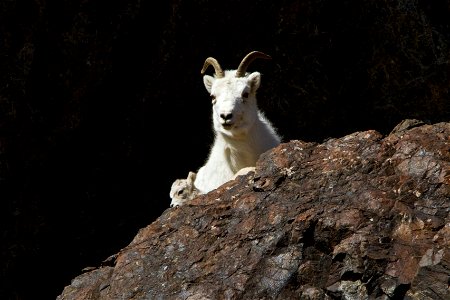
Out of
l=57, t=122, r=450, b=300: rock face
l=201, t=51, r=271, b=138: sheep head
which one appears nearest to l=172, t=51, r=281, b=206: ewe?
l=201, t=51, r=271, b=138: sheep head

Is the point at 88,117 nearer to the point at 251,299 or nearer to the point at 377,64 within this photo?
the point at 377,64

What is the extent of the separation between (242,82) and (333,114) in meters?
3.12

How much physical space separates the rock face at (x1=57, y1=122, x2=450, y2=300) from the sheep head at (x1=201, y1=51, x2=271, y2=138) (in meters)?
2.33

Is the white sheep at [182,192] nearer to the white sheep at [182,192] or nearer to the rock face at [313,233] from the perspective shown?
the white sheep at [182,192]

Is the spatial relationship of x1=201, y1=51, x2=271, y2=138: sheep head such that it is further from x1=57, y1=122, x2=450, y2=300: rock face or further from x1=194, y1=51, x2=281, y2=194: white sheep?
x1=57, y1=122, x2=450, y2=300: rock face

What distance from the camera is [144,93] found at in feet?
48.9

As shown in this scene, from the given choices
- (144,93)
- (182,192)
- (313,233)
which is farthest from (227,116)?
(313,233)

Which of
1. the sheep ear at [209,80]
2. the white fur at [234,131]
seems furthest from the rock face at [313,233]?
the sheep ear at [209,80]

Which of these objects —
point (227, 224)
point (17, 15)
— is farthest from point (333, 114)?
point (227, 224)

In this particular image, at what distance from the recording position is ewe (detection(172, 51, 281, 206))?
1215 cm

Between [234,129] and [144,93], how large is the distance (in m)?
3.14

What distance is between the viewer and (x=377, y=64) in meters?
14.9

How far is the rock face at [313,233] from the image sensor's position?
27.1ft

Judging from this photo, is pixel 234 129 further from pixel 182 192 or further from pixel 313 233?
pixel 313 233
